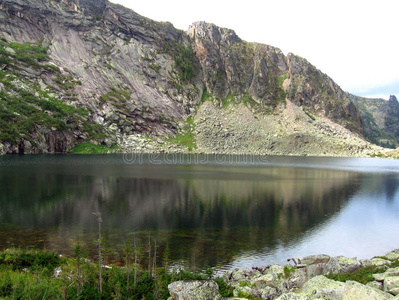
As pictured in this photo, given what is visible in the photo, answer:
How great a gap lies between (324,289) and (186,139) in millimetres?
159564

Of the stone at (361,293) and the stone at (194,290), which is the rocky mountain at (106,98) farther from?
the stone at (361,293)

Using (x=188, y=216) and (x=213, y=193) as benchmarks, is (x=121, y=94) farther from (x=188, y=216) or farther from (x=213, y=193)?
(x=188, y=216)

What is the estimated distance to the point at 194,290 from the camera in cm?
1263

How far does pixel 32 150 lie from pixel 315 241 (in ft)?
385

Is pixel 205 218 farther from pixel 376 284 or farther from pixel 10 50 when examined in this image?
pixel 10 50

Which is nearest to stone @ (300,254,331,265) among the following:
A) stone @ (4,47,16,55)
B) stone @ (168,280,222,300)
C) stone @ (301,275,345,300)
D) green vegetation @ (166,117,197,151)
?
stone @ (301,275,345,300)

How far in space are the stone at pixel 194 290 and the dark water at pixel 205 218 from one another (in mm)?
8135

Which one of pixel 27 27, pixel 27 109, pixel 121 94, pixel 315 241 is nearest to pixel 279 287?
pixel 315 241

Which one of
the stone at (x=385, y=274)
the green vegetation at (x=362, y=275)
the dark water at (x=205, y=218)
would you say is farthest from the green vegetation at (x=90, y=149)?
the stone at (x=385, y=274)

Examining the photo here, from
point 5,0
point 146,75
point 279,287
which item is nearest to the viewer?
point 279,287

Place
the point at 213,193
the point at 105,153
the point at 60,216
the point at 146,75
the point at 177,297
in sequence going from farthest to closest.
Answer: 1. the point at 146,75
2. the point at 105,153
3. the point at 213,193
4. the point at 60,216
5. the point at 177,297

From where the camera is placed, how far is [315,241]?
28516 mm

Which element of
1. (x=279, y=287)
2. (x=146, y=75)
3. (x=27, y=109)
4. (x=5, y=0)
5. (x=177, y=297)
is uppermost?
(x=5, y=0)

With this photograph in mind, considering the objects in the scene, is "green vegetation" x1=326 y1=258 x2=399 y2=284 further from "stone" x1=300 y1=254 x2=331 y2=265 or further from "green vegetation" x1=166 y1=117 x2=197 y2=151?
"green vegetation" x1=166 y1=117 x2=197 y2=151
